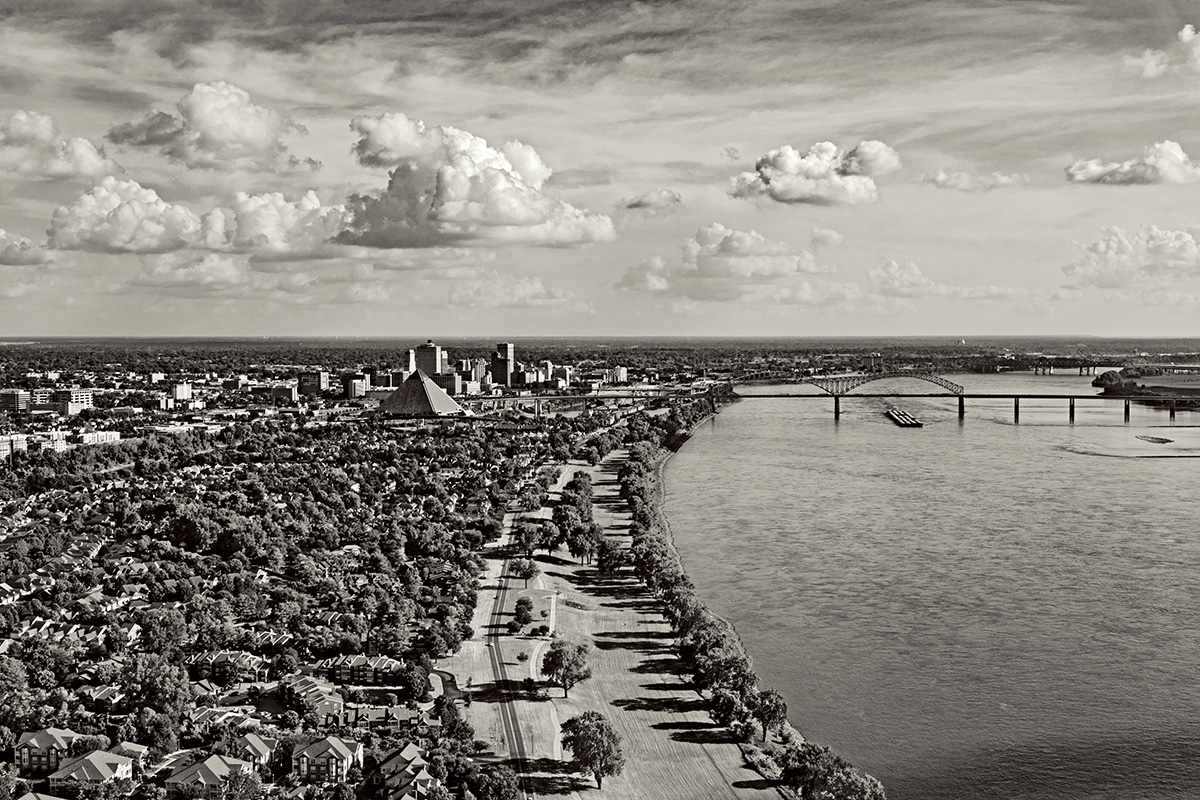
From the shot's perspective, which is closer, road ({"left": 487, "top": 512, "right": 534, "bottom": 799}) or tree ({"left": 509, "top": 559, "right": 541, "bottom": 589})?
road ({"left": 487, "top": 512, "right": 534, "bottom": 799})

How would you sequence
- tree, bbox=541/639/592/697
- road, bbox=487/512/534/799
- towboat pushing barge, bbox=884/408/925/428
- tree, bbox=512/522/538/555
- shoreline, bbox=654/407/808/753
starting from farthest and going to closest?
1. towboat pushing barge, bbox=884/408/925/428
2. tree, bbox=512/522/538/555
3. tree, bbox=541/639/592/697
4. shoreline, bbox=654/407/808/753
5. road, bbox=487/512/534/799

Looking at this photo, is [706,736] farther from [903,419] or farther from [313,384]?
[313,384]

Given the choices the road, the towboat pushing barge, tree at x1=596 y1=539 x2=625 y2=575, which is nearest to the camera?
the road

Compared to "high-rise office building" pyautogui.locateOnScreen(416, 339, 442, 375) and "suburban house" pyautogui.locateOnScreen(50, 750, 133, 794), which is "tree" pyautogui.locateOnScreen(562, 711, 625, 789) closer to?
"suburban house" pyautogui.locateOnScreen(50, 750, 133, 794)

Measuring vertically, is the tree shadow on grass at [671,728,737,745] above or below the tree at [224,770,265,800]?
below

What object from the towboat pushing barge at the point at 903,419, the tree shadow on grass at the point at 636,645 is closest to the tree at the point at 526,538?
the tree shadow on grass at the point at 636,645

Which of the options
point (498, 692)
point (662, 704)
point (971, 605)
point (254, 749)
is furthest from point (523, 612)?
point (971, 605)

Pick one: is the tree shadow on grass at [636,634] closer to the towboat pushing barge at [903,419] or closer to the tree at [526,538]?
the tree at [526,538]

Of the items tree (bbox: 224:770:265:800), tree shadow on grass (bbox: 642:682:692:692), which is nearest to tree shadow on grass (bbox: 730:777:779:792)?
tree shadow on grass (bbox: 642:682:692:692)

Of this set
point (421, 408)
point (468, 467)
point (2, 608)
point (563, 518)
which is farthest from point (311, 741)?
point (421, 408)
